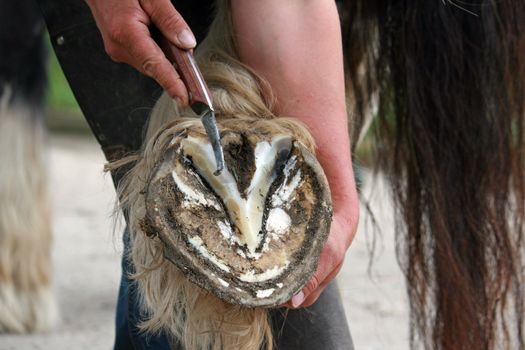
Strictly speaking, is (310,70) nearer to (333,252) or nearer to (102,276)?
(333,252)

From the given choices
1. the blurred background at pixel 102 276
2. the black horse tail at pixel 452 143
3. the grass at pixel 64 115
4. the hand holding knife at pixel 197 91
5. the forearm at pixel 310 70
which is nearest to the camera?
the hand holding knife at pixel 197 91

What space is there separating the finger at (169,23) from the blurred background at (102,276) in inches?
25.2

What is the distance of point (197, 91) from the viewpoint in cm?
109

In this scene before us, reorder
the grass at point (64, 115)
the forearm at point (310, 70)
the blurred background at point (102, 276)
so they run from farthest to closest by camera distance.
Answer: the grass at point (64, 115), the blurred background at point (102, 276), the forearm at point (310, 70)

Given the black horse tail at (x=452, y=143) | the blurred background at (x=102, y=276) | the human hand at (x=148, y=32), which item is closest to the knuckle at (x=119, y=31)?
the human hand at (x=148, y=32)

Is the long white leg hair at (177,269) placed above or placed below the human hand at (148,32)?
below

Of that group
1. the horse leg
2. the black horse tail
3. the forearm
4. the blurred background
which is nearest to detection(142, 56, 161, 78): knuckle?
the forearm

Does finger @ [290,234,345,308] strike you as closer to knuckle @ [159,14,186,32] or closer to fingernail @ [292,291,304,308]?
fingernail @ [292,291,304,308]

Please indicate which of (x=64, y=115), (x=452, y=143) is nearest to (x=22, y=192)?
(x=452, y=143)

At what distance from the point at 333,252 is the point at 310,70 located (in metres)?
0.20

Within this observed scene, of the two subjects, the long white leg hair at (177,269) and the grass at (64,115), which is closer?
the long white leg hair at (177,269)

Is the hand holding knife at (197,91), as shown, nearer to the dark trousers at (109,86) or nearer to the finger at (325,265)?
the finger at (325,265)

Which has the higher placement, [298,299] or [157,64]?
[157,64]

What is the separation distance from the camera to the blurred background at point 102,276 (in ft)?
7.95
